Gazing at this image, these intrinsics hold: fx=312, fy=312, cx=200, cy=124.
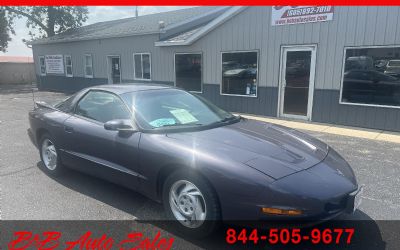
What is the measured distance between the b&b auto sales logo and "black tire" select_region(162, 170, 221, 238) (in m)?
0.20

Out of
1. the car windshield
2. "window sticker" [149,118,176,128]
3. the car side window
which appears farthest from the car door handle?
"window sticker" [149,118,176,128]

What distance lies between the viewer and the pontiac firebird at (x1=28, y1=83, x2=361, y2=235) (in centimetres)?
256

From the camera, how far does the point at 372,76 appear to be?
26.0 feet

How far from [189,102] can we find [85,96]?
1524 millimetres

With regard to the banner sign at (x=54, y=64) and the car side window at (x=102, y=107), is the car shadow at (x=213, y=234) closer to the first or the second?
the car side window at (x=102, y=107)

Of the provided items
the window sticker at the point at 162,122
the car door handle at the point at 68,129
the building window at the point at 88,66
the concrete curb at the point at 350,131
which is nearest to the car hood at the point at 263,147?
the window sticker at the point at 162,122

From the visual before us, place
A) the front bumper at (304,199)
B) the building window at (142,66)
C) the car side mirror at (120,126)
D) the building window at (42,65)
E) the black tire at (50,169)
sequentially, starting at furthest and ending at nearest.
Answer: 1. the building window at (42,65)
2. the building window at (142,66)
3. the black tire at (50,169)
4. the car side mirror at (120,126)
5. the front bumper at (304,199)

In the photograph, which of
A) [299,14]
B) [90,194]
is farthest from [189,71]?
[90,194]

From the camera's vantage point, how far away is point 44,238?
9.79 feet

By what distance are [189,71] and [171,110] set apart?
27.7 feet

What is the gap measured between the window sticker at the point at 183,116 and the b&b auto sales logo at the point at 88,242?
1254mm

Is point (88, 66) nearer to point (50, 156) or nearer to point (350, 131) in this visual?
point (50, 156)

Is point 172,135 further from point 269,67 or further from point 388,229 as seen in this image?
point 269,67

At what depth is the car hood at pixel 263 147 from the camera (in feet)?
8.98
